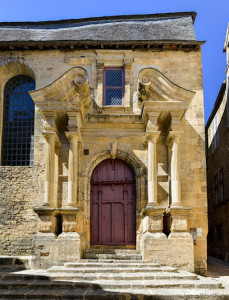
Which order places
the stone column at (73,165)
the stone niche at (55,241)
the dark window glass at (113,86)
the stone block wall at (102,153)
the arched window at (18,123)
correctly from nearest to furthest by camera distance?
Result: 1. the stone niche at (55,241)
2. the stone column at (73,165)
3. the stone block wall at (102,153)
4. the dark window glass at (113,86)
5. the arched window at (18,123)

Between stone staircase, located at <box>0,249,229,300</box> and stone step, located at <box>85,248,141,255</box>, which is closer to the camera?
stone staircase, located at <box>0,249,229,300</box>

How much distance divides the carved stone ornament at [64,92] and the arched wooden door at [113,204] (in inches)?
Answer: 85.7

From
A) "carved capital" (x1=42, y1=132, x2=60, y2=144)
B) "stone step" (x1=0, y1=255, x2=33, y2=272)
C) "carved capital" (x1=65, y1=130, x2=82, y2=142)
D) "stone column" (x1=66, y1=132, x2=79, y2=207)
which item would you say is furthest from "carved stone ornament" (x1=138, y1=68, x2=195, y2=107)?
"stone step" (x1=0, y1=255, x2=33, y2=272)

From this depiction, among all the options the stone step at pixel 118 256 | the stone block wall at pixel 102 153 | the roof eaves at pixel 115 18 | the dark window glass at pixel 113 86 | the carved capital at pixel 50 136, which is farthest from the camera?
the roof eaves at pixel 115 18

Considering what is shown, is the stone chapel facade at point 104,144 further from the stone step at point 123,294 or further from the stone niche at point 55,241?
the stone step at point 123,294

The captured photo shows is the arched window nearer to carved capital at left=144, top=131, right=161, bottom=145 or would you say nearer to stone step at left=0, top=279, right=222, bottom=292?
carved capital at left=144, top=131, right=161, bottom=145

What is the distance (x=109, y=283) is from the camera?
293 inches

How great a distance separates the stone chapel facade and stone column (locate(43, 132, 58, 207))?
0.09ft

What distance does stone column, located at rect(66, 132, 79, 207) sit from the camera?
10.2 m

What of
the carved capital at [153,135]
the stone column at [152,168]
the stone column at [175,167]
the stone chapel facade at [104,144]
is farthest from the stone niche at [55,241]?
the carved capital at [153,135]

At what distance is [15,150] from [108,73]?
12.5ft

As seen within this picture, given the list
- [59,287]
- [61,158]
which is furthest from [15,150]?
[59,287]

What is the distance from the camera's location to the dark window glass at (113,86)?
11688 mm

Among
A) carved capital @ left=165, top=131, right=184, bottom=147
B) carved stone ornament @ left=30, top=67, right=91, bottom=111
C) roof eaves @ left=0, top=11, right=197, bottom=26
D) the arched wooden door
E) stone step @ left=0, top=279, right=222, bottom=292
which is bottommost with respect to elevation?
stone step @ left=0, top=279, right=222, bottom=292
